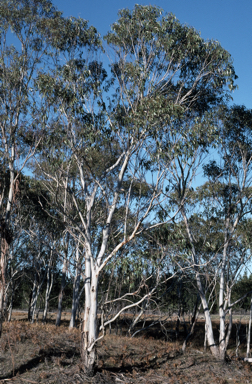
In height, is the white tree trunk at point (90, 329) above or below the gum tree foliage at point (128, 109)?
below

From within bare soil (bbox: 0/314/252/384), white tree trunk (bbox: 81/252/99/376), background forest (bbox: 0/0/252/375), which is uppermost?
background forest (bbox: 0/0/252/375)

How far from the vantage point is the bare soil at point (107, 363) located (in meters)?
8.76

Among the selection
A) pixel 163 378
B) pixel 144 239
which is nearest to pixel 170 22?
pixel 144 239

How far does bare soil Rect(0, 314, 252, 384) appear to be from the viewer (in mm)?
8758

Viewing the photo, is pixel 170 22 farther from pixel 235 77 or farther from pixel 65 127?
pixel 65 127

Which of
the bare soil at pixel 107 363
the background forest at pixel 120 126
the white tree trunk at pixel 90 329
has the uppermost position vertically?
the background forest at pixel 120 126

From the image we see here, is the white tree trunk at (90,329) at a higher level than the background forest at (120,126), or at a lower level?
lower

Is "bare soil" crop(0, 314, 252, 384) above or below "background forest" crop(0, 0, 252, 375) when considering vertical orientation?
below

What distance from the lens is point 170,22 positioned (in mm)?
11992

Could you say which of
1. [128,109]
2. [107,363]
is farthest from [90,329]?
[128,109]

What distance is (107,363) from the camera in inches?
396

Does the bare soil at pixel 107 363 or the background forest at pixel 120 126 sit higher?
the background forest at pixel 120 126

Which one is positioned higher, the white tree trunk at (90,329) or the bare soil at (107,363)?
the white tree trunk at (90,329)

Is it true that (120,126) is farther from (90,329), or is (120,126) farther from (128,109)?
(90,329)
